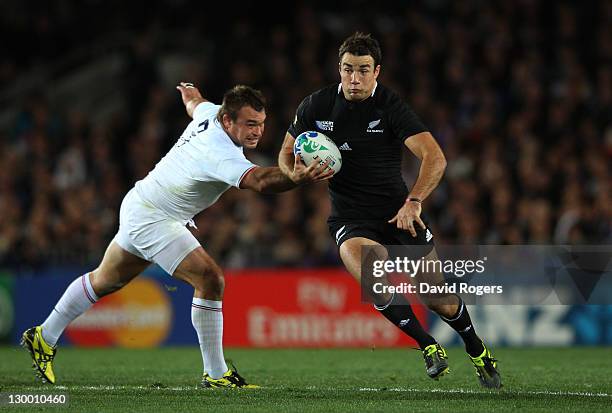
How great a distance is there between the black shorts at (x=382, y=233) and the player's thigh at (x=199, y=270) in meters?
1.01

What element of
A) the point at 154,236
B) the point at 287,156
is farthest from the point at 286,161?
the point at 154,236

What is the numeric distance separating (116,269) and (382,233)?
2.22 metres

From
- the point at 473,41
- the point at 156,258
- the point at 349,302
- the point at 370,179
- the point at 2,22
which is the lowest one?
the point at 349,302

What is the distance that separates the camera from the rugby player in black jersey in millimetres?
8203

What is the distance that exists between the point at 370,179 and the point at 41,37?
51.0 ft

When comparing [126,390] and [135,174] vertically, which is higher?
[135,174]

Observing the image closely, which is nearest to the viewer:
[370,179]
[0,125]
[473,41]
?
[370,179]

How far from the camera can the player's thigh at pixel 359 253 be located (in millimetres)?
8172

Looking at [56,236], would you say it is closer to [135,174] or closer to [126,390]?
[135,174]

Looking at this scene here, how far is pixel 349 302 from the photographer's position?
48.2ft

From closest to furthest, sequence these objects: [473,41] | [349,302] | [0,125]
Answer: [349,302], [473,41], [0,125]

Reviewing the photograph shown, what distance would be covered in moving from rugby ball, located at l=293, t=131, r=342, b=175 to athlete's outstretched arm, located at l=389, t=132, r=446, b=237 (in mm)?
587

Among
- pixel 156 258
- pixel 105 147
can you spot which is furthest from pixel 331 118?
pixel 105 147

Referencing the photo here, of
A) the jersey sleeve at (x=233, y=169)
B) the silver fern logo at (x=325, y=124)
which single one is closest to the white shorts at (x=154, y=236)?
the jersey sleeve at (x=233, y=169)
